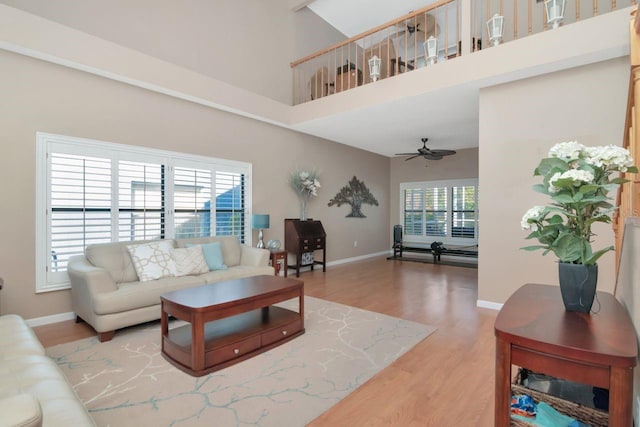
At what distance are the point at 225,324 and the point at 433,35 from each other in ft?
22.0

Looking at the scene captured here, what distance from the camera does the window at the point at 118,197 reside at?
3.43 m

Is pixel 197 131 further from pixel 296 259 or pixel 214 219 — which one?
pixel 296 259

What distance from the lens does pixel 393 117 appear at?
17.3 feet

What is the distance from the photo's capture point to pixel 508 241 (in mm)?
3885

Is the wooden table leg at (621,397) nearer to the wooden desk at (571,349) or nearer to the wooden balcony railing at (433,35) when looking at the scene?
the wooden desk at (571,349)

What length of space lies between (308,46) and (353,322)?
5.73 m

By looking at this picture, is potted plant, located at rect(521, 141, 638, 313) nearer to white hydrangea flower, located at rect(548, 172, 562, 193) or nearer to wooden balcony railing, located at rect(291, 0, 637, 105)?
white hydrangea flower, located at rect(548, 172, 562, 193)

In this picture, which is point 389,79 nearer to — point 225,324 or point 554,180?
point 554,180

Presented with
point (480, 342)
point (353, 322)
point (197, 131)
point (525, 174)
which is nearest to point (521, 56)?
point (525, 174)

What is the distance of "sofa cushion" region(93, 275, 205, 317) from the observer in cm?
291

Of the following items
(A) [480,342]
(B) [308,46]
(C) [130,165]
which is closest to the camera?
(A) [480,342]

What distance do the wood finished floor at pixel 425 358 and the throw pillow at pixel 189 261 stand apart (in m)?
1.07

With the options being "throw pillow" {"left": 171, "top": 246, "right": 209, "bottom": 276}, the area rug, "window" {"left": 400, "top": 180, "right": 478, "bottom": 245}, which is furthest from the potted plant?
"window" {"left": 400, "top": 180, "right": 478, "bottom": 245}

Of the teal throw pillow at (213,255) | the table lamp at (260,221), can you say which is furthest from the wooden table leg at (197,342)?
the table lamp at (260,221)
